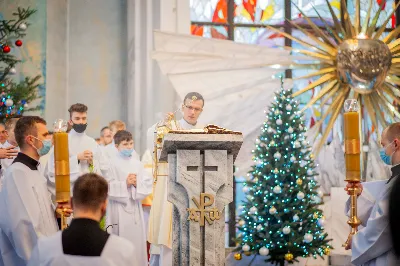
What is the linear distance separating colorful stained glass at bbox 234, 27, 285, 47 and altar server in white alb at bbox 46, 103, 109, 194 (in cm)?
468

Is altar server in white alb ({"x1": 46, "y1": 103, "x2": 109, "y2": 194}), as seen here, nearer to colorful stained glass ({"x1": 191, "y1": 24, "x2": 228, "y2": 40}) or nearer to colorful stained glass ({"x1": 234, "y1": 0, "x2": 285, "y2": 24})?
colorful stained glass ({"x1": 191, "y1": 24, "x2": 228, "y2": 40})

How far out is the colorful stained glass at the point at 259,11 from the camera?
12383 millimetres

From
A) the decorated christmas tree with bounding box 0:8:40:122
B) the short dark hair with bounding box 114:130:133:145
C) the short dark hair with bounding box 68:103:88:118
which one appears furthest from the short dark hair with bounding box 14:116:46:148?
the decorated christmas tree with bounding box 0:8:40:122

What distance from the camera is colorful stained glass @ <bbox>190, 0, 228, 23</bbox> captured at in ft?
39.9

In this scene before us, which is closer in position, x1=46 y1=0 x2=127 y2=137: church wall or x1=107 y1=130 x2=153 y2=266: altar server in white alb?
x1=107 y1=130 x2=153 y2=266: altar server in white alb

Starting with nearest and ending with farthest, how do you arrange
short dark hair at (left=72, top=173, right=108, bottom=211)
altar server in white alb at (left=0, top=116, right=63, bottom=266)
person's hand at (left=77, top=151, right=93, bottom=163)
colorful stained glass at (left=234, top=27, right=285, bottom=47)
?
short dark hair at (left=72, top=173, right=108, bottom=211) < altar server in white alb at (left=0, top=116, right=63, bottom=266) < person's hand at (left=77, top=151, right=93, bottom=163) < colorful stained glass at (left=234, top=27, right=285, bottom=47)

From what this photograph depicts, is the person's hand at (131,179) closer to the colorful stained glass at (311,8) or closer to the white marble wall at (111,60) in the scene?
the white marble wall at (111,60)

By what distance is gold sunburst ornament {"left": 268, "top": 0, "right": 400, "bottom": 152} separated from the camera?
10727 millimetres

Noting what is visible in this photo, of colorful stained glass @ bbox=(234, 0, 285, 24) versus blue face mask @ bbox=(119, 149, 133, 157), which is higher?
colorful stained glass @ bbox=(234, 0, 285, 24)

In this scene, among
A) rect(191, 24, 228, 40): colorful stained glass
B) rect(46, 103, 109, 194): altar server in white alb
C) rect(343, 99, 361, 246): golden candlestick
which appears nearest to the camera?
rect(343, 99, 361, 246): golden candlestick

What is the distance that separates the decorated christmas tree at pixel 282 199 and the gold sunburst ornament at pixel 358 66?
45.1 inches

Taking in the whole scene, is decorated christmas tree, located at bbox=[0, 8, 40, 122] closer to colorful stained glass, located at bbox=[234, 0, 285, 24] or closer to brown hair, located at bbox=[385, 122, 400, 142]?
colorful stained glass, located at bbox=[234, 0, 285, 24]

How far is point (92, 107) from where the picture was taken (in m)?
11.2

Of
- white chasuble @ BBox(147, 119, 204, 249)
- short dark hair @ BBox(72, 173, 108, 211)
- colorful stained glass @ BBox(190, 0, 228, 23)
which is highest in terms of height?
colorful stained glass @ BBox(190, 0, 228, 23)
